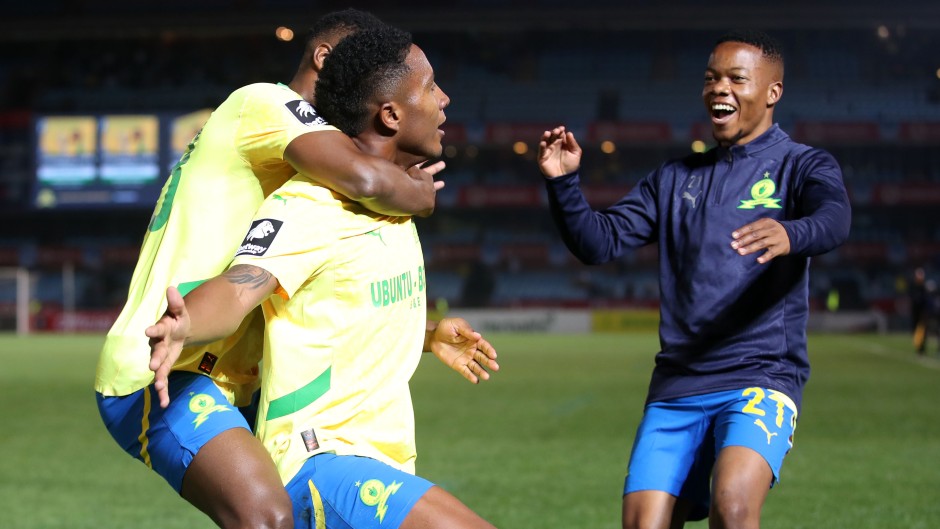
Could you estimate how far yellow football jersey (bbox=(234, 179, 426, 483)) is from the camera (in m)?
2.87

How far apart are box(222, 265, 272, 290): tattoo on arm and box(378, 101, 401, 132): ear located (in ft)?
1.88

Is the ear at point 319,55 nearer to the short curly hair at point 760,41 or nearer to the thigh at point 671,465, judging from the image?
the short curly hair at point 760,41

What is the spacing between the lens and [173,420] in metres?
3.20

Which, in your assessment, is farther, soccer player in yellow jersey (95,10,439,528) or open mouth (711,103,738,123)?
open mouth (711,103,738,123)

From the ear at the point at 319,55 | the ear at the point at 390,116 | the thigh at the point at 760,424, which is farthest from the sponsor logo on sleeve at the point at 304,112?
the thigh at the point at 760,424

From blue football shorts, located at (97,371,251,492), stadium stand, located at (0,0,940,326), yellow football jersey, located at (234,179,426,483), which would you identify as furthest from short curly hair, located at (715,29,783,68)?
stadium stand, located at (0,0,940,326)

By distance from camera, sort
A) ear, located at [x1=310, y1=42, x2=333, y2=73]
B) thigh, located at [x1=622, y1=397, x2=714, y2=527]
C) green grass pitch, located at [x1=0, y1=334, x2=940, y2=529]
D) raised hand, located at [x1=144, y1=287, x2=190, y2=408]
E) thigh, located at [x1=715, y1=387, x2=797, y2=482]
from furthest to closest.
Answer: green grass pitch, located at [x1=0, y1=334, x2=940, y2=529]
thigh, located at [x1=622, y1=397, x2=714, y2=527]
thigh, located at [x1=715, y1=387, x2=797, y2=482]
ear, located at [x1=310, y1=42, x2=333, y2=73]
raised hand, located at [x1=144, y1=287, x2=190, y2=408]

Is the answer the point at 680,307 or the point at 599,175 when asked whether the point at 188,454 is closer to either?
the point at 680,307

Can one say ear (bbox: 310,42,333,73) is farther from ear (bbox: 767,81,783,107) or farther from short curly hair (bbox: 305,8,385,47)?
ear (bbox: 767,81,783,107)

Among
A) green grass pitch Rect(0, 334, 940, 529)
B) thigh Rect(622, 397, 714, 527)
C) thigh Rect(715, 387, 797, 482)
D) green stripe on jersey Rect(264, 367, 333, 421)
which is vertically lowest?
green grass pitch Rect(0, 334, 940, 529)

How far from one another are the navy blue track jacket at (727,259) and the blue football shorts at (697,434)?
0.18 feet

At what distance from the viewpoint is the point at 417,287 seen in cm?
314

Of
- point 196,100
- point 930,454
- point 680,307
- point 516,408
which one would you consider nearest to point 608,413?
point 516,408

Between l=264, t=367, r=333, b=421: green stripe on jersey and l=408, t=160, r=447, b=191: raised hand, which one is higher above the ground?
l=408, t=160, r=447, b=191: raised hand
